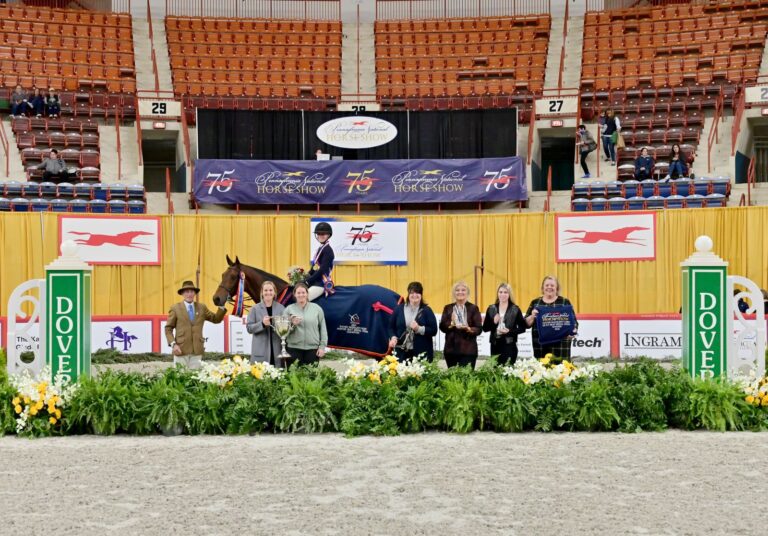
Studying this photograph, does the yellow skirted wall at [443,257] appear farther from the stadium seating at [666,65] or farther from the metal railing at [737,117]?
the metal railing at [737,117]

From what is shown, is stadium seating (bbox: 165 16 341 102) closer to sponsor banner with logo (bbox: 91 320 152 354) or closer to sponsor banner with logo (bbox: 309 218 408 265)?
sponsor banner with logo (bbox: 309 218 408 265)

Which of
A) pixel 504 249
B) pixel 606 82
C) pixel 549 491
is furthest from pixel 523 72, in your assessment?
pixel 549 491

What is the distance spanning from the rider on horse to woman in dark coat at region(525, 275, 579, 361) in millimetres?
2379

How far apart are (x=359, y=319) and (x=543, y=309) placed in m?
2.20

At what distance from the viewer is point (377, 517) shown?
5625mm

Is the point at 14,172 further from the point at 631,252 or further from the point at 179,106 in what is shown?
the point at 631,252

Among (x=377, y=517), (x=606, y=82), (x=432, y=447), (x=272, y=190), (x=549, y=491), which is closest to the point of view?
(x=377, y=517)

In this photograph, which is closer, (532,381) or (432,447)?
(432,447)

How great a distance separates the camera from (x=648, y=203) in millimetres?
21703

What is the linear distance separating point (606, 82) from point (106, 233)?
51.1 feet

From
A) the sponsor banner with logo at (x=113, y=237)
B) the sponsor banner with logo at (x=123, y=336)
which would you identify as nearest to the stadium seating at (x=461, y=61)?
the sponsor banner with logo at (x=113, y=237)

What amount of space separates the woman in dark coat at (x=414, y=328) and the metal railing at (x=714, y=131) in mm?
16669

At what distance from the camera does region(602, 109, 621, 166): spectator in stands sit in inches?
981

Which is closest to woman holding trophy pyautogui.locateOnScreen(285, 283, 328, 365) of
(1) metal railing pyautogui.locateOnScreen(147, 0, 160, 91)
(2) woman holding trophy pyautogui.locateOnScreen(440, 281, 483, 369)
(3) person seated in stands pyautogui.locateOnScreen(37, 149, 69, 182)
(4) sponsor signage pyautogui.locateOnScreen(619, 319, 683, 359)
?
(2) woman holding trophy pyautogui.locateOnScreen(440, 281, 483, 369)
